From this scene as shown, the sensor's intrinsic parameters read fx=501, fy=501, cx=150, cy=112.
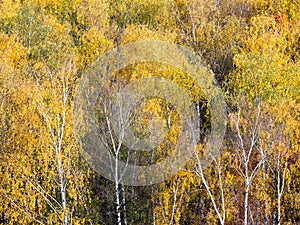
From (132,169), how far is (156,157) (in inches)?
47.3

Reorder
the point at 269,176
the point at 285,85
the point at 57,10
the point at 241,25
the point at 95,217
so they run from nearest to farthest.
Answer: the point at 95,217, the point at 269,176, the point at 285,85, the point at 241,25, the point at 57,10

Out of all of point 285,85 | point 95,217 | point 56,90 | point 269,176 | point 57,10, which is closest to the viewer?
point 56,90

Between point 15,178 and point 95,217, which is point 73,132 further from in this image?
point 95,217

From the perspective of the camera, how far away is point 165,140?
22469 mm

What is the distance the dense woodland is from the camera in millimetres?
19594

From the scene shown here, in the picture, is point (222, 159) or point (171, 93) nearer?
point (222, 159)

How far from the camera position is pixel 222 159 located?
22344 mm

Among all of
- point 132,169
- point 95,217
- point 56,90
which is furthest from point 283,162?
point 56,90

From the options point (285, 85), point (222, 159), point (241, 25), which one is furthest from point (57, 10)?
point (222, 159)

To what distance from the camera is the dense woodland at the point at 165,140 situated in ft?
64.3

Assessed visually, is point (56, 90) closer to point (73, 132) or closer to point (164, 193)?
point (73, 132)

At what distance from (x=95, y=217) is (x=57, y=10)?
917 inches

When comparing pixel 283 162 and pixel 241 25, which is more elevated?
pixel 241 25

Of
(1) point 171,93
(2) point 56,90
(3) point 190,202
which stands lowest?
(3) point 190,202
